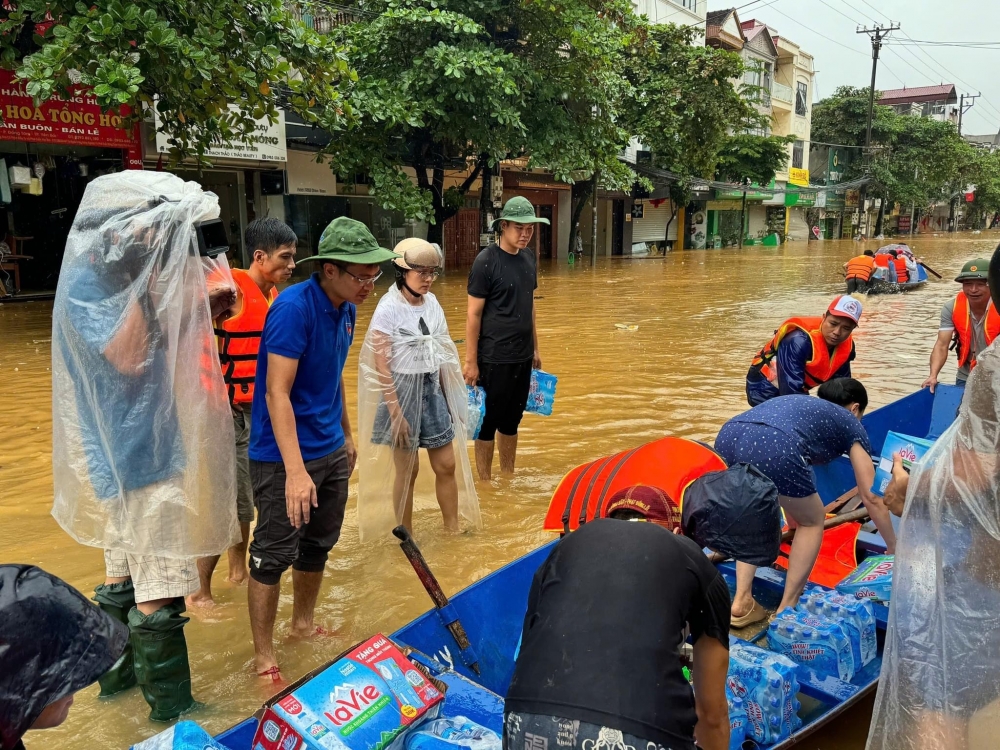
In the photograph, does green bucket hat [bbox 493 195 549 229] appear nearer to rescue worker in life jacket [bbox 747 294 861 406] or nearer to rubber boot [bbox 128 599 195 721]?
rescue worker in life jacket [bbox 747 294 861 406]

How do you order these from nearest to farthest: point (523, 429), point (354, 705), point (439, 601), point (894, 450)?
point (354, 705) → point (439, 601) → point (894, 450) → point (523, 429)

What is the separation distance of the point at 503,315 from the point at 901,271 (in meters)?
15.2

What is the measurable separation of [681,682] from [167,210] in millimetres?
2169

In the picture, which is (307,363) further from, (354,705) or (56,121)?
(56,121)

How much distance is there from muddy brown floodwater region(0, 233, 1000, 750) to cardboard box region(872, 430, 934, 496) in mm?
1275

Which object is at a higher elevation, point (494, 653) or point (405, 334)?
point (405, 334)

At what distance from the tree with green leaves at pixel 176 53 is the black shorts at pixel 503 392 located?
13.6 feet

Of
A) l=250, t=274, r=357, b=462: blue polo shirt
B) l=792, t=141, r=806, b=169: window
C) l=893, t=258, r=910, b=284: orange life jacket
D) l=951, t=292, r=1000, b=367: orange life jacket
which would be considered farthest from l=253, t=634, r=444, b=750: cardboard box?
l=792, t=141, r=806, b=169: window

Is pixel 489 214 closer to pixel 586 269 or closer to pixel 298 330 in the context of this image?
pixel 586 269

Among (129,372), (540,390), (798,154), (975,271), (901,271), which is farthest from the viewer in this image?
(798,154)

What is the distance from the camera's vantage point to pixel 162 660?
2.60 meters

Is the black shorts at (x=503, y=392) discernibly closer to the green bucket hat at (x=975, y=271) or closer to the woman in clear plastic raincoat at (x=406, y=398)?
the woman in clear plastic raincoat at (x=406, y=398)

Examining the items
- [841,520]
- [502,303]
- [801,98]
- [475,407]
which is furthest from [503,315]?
[801,98]

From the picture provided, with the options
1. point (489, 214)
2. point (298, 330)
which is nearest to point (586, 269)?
point (489, 214)
